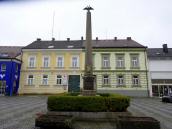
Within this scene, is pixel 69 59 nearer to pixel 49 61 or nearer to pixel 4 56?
pixel 49 61

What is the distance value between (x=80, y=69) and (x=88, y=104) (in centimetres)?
2005

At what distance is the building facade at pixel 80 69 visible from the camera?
2831cm

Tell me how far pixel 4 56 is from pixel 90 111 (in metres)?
24.8

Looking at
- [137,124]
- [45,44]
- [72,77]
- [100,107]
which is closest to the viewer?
[137,124]

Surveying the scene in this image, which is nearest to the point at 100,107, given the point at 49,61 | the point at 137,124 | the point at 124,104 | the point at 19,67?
the point at 124,104

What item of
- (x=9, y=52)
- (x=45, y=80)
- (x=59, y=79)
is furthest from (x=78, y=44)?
(x=9, y=52)

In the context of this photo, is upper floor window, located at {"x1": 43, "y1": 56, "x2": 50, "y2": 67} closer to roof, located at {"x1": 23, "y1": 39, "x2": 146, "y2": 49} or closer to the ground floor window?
roof, located at {"x1": 23, "y1": 39, "x2": 146, "y2": 49}

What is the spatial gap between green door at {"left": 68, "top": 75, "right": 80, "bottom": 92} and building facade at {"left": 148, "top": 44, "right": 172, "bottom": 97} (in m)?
11.6

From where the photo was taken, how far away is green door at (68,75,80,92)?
28734 mm

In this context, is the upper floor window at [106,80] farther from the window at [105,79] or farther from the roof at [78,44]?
the roof at [78,44]

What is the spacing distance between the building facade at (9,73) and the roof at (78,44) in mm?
3299

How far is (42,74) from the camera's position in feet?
96.5

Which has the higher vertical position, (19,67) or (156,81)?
(19,67)

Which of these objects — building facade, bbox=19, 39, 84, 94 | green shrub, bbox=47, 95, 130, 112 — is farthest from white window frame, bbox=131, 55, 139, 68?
green shrub, bbox=47, 95, 130, 112
